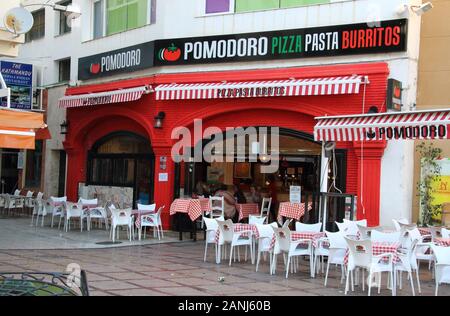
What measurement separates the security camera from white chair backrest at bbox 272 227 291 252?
634 centimetres

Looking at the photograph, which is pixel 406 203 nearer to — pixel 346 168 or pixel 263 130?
pixel 346 168

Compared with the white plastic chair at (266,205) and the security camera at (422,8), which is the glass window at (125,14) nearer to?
the white plastic chair at (266,205)

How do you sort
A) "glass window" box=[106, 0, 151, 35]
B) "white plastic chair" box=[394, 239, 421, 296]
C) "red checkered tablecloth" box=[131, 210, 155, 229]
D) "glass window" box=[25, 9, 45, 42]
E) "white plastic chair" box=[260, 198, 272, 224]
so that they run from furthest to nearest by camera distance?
"glass window" box=[25, 9, 45, 42] < "glass window" box=[106, 0, 151, 35] < "white plastic chair" box=[260, 198, 272, 224] < "red checkered tablecloth" box=[131, 210, 155, 229] < "white plastic chair" box=[394, 239, 421, 296]


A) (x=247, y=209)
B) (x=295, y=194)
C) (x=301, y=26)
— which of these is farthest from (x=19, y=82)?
(x=295, y=194)

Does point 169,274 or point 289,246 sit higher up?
point 289,246

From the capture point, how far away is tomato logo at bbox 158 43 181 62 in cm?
1612

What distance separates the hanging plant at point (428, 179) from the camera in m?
13.3

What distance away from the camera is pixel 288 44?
1442 cm

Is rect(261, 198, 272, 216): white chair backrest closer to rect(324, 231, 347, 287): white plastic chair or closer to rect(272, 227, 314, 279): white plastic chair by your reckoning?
rect(272, 227, 314, 279): white plastic chair

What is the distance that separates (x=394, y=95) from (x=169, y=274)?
643cm

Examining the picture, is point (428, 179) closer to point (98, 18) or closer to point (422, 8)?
point (422, 8)

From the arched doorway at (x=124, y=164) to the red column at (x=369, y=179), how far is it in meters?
6.65

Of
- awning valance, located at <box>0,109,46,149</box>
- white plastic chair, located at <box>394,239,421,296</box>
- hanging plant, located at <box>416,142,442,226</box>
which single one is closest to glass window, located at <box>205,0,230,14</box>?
hanging plant, located at <box>416,142,442,226</box>


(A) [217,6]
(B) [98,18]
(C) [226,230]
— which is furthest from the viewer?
(B) [98,18]
